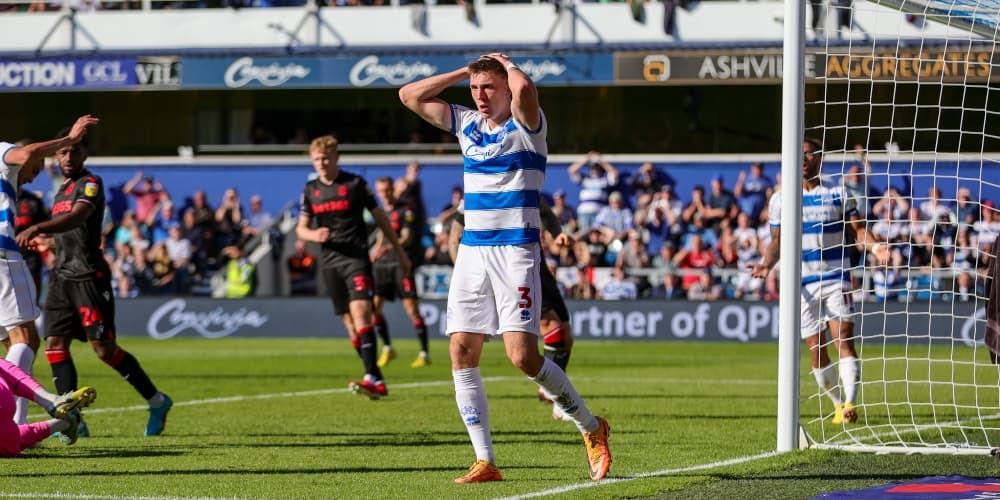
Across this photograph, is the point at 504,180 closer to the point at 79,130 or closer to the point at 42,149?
the point at 79,130

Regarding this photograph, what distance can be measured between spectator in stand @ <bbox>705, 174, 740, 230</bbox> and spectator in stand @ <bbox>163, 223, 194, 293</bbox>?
949 cm

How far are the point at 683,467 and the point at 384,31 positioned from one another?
2418 centimetres

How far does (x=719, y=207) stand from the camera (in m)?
27.4

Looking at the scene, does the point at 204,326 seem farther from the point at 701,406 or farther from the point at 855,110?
the point at 701,406

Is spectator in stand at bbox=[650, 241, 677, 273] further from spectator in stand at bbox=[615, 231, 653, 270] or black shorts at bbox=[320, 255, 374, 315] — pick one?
black shorts at bbox=[320, 255, 374, 315]

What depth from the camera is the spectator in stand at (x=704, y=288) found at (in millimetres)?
25031

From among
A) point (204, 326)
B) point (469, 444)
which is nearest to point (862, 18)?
point (204, 326)

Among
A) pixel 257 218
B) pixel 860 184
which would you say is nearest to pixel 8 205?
pixel 860 184

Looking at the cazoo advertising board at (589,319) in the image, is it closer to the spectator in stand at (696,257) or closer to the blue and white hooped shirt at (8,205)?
the spectator in stand at (696,257)

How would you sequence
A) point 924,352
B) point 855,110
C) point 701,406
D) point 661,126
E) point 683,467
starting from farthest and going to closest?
point 661,126 < point 855,110 < point 924,352 < point 701,406 < point 683,467

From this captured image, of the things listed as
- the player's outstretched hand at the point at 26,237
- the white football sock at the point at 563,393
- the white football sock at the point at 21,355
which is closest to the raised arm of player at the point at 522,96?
the white football sock at the point at 563,393

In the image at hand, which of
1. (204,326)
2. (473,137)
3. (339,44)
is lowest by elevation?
(204,326)

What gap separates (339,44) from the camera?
32.2 meters

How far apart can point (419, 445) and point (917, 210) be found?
16765 millimetres
